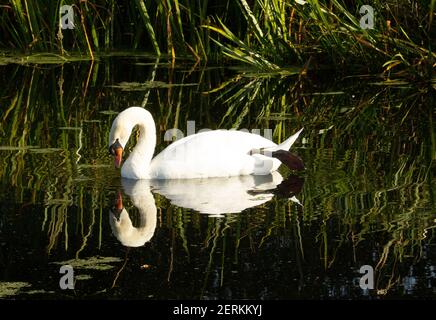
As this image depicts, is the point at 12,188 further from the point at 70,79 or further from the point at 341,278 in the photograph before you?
the point at 70,79

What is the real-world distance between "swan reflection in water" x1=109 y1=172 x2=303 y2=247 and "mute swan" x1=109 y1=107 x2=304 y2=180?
60 mm

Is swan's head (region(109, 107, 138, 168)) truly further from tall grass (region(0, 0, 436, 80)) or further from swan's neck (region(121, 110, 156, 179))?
tall grass (region(0, 0, 436, 80))

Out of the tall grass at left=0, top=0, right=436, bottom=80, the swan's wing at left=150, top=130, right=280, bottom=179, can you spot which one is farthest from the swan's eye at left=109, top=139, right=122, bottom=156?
the tall grass at left=0, top=0, right=436, bottom=80

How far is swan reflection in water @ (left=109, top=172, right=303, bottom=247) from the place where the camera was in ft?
25.0

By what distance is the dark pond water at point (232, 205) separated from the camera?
6457 millimetres

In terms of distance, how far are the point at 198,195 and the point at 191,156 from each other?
1.75 feet

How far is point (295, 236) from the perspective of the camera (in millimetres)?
7242

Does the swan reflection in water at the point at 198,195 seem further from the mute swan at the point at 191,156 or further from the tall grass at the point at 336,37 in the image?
the tall grass at the point at 336,37

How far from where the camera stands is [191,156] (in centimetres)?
886

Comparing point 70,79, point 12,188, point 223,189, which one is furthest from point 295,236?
point 70,79

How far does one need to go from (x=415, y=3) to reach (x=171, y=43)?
10.7 feet

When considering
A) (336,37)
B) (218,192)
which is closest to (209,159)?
(218,192)

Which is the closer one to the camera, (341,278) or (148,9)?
(341,278)

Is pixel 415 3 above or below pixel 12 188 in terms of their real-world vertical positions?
above
